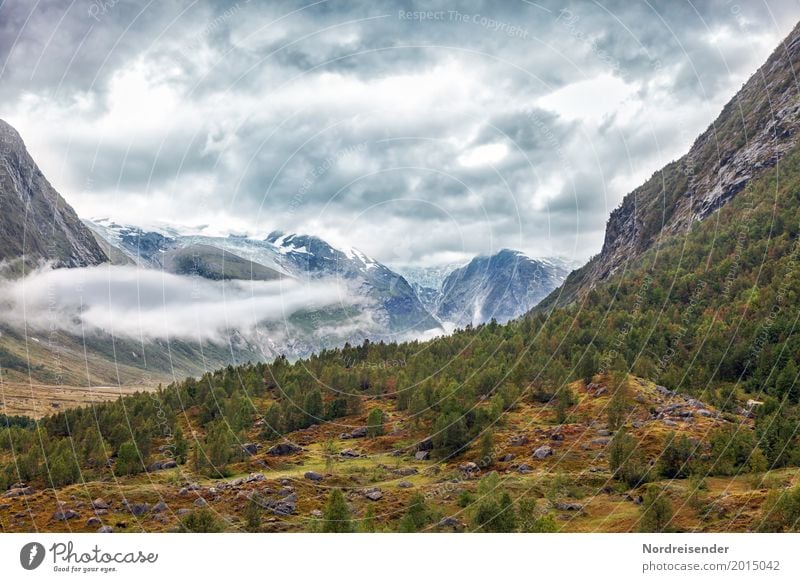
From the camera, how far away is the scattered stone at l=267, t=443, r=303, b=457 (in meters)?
117

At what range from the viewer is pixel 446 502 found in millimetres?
78812

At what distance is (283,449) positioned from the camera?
11944 cm

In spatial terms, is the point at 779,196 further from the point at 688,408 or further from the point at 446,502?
the point at 446,502

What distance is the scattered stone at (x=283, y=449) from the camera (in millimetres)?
117088

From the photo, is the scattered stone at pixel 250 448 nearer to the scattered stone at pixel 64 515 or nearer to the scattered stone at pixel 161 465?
the scattered stone at pixel 161 465

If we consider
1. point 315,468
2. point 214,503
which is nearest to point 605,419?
point 315,468

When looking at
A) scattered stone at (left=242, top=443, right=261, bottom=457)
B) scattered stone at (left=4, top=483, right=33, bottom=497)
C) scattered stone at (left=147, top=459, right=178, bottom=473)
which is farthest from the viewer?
scattered stone at (left=242, top=443, right=261, bottom=457)

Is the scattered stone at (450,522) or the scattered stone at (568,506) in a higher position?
the scattered stone at (450,522)

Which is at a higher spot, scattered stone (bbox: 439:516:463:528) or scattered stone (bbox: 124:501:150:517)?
scattered stone (bbox: 124:501:150:517)

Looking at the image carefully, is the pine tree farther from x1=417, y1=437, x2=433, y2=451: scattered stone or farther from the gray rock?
x1=417, y1=437, x2=433, y2=451: scattered stone

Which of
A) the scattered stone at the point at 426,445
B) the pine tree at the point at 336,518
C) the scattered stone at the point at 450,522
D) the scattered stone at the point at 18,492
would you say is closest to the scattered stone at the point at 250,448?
the scattered stone at the point at 426,445

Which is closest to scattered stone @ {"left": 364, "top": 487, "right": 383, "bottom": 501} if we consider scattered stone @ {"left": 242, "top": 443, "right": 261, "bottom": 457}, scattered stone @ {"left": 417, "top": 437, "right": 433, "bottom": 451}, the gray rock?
scattered stone @ {"left": 417, "top": 437, "right": 433, "bottom": 451}

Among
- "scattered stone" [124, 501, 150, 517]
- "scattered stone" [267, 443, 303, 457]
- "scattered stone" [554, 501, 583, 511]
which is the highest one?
"scattered stone" [267, 443, 303, 457]

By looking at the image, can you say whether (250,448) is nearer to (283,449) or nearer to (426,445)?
(283,449)
